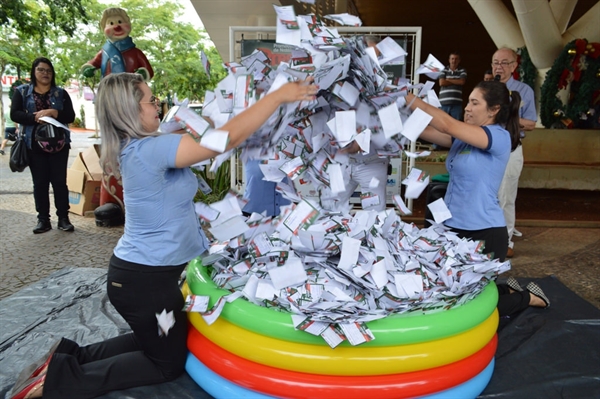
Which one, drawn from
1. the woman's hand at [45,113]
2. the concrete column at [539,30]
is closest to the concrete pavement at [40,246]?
the woman's hand at [45,113]

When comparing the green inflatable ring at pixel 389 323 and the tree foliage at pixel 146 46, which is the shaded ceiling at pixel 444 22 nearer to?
the tree foliage at pixel 146 46

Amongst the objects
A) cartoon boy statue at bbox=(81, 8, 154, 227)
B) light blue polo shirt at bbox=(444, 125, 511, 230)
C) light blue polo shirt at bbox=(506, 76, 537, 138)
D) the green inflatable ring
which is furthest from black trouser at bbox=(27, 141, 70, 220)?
light blue polo shirt at bbox=(506, 76, 537, 138)

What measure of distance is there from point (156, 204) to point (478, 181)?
64.9 inches

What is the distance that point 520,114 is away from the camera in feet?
14.3

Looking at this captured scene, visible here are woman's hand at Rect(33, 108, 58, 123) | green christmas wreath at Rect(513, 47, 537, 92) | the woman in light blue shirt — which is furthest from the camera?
green christmas wreath at Rect(513, 47, 537, 92)

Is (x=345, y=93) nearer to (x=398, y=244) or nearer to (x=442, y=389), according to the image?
(x=398, y=244)

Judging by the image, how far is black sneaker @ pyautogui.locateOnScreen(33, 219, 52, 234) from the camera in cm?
507

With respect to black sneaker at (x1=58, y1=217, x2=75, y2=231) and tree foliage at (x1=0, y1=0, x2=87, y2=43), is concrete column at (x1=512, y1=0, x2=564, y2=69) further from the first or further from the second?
black sneaker at (x1=58, y1=217, x2=75, y2=231)

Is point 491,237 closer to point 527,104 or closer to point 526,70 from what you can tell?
point 527,104

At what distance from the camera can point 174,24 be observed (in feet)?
66.0

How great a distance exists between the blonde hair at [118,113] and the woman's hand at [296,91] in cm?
55


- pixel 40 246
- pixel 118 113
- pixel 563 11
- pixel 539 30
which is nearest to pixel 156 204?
pixel 118 113

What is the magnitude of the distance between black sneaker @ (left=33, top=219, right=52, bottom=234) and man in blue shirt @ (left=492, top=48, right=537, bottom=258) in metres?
4.47

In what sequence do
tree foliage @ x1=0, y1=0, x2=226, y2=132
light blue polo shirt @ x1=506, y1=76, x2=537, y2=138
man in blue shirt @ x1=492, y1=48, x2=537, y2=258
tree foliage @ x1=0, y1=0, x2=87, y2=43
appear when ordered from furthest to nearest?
tree foliage @ x1=0, y1=0, x2=226, y2=132, tree foliage @ x1=0, y1=0, x2=87, y2=43, light blue polo shirt @ x1=506, y1=76, x2=537, y2=138, man in blue shirt @ x1=492, y1=48, x2=537, y2=258
